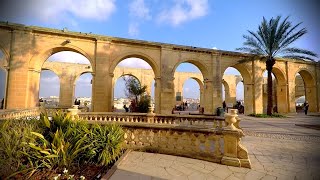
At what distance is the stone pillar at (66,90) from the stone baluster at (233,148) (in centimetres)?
2218

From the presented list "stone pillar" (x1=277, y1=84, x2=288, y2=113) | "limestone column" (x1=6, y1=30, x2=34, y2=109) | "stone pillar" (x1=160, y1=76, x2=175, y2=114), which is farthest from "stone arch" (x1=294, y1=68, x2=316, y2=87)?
"limestone column" (x1=6, y1=30, x2=34, y2=109)

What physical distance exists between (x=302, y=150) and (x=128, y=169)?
477 centimetres

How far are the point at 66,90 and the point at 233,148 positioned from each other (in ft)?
74.9

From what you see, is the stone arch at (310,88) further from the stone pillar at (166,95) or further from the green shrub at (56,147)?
the green shrub at (56,147)

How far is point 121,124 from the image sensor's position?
493 cm

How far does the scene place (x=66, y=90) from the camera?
22953 millimetres

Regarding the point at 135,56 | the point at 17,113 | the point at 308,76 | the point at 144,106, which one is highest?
the point at 135,56

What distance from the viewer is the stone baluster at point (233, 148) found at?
384 cm

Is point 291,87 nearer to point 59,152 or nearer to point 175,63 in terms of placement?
point 175,63

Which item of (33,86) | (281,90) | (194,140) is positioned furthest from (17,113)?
(281,90)

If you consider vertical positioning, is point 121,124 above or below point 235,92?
below

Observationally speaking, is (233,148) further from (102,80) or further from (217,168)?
(102,80)

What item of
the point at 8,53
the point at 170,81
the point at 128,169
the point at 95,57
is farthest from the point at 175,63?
the point at 128,169

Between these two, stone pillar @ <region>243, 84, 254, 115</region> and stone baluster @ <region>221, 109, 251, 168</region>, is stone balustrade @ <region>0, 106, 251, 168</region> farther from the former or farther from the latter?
stone pillar @ <region>243, 84, 254, 115</region>
